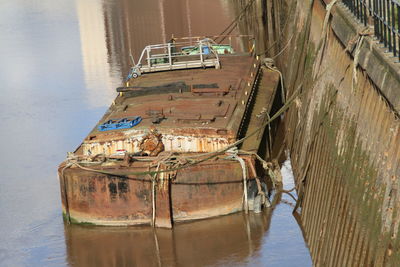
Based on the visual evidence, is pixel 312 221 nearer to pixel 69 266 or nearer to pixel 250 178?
pixel 250 178

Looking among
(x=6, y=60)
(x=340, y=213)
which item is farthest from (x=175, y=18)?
(x=340, y=213)

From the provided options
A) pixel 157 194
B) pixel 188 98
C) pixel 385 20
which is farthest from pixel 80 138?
pixel 385 20

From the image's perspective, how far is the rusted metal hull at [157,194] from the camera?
16.8 m

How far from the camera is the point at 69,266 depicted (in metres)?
16.7

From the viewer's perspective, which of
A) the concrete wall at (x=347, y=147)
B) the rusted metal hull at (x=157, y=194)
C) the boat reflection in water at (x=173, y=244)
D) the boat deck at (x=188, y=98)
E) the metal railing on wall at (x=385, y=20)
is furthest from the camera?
the boat deck at (x=188, y=98)

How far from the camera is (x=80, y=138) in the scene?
26594mm

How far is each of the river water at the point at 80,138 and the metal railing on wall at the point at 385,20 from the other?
5.01m

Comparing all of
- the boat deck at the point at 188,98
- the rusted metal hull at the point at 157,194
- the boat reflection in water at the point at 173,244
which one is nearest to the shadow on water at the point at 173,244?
the boat reflection in water at the point at 173,244

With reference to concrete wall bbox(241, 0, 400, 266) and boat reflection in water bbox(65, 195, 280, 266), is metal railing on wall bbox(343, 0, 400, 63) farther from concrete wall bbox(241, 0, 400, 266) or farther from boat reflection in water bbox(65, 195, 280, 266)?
boat reflection in water bbox(65, 195, 280, 266)

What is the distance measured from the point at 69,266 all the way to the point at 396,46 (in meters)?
8.36

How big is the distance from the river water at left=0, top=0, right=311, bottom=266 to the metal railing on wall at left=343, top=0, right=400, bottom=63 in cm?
501

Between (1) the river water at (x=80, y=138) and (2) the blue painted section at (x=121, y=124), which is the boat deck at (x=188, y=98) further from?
(1) the river water at (x=80, y=138)

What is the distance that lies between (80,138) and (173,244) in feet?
34.7

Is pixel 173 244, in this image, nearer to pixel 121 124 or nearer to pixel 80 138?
pixel 121 124
